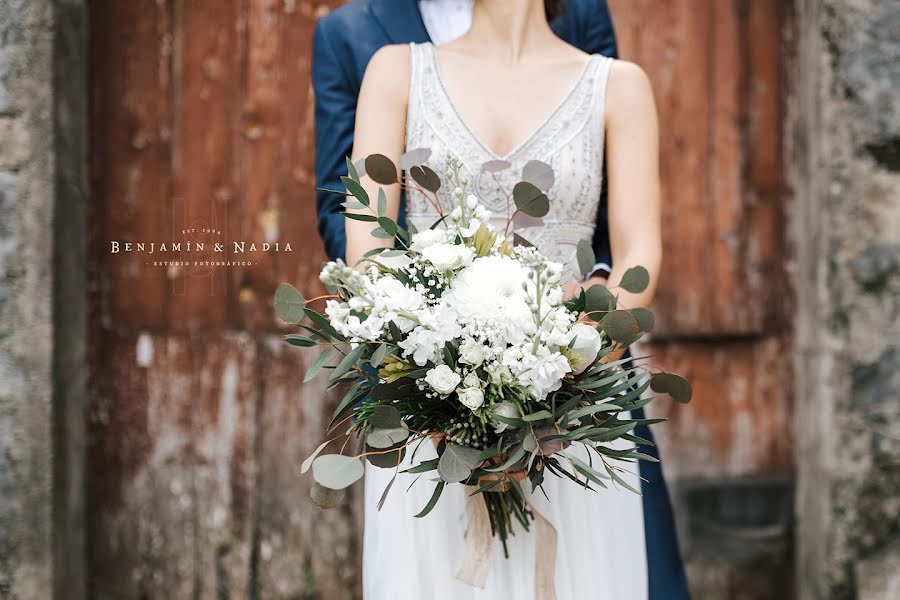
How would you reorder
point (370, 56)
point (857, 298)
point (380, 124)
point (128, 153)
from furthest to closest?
point (128, 153) → point (857, 298) → point (370, 56) → point (380, 124)

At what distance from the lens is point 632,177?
1.51 metres

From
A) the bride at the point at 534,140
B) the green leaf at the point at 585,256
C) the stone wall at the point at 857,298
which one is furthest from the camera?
the stone wall at the point at 857,298

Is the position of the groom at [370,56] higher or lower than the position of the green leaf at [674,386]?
higher

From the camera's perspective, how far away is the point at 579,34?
1817 millimetres

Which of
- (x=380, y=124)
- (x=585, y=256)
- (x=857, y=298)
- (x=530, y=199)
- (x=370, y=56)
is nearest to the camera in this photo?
(x=530, y=199)

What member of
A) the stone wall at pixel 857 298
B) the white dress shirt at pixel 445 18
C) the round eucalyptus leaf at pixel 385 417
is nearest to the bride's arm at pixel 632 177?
the white dress shirt at pixel 445 18

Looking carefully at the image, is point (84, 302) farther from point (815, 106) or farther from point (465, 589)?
point (815, 106)

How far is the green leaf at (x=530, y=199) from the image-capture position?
116cm

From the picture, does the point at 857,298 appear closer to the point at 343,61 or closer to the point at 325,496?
the point at 343,61

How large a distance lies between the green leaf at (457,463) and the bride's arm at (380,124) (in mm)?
510

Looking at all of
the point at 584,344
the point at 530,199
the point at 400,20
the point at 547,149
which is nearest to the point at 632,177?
the point at 547,149

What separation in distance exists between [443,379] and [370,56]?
93 cm

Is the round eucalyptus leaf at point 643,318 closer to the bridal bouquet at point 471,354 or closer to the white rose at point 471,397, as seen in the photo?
the bridal bouquet at point 471,354

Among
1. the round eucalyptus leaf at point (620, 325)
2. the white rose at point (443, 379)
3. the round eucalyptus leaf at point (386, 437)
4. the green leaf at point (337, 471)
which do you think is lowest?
the green leaf at point (337, 471)
